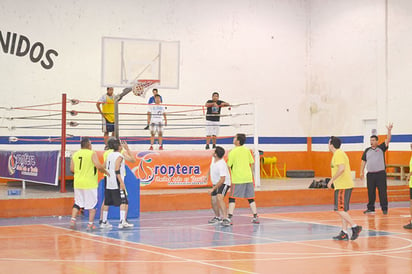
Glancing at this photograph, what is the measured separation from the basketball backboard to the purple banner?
3.44 m

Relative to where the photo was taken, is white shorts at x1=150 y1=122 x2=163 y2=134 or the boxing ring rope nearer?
white shorts at x1=150 y1=122 x2=163 y2=134

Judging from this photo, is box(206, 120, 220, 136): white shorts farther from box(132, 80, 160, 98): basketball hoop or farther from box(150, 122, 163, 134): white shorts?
box(132, 80, 160, 98): basketball hoop

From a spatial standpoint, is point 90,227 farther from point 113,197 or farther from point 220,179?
point 220,179

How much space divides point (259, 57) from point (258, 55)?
10cm

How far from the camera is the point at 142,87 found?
21875 millimetres

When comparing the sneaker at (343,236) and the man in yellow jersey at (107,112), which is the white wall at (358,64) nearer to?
the man in yellow jersey at (107,112)

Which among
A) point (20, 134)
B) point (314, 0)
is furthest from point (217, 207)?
point (314, 0)

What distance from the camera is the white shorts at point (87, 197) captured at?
52.1ft

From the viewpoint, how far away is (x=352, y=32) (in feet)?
99.5

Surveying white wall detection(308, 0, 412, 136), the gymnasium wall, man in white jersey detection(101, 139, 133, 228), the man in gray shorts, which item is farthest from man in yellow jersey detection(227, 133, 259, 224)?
white wall detection(308, 0, 412, 136)

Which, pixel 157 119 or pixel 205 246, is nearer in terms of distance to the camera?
pixel 205 246

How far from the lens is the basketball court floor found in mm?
10648

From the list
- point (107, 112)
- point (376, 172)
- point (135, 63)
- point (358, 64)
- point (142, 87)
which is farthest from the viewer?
point (358, 64)

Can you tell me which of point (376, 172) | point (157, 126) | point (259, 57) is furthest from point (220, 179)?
point (259, 57)
